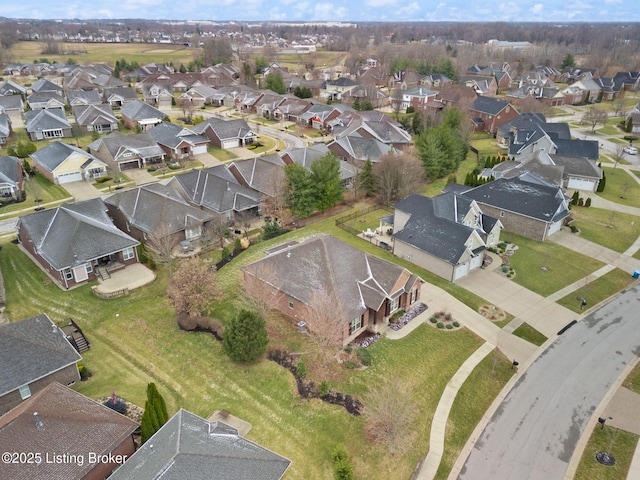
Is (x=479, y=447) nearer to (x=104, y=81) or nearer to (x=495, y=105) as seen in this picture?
(x=495, y=105)

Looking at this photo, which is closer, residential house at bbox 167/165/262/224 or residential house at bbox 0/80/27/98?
residential house at bbox 167/165/262/224

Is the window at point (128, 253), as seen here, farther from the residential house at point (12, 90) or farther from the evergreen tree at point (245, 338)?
the residential house at point (12, 90)

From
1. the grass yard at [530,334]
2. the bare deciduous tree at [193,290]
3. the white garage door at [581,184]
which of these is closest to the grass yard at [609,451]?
the grass yard at [530,334]

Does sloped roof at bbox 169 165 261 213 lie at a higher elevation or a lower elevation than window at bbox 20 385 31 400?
higher

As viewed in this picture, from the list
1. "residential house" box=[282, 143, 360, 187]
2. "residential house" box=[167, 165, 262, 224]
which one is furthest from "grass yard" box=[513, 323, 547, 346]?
"residential house" box=[282, 143, 360, 187]

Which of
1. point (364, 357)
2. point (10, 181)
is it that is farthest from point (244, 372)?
point (10, 181)

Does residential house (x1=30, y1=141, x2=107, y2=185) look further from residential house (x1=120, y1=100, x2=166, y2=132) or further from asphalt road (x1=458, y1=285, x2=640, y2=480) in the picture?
asphalt road (x1=458, y1=285, x2=640, y2=480)
